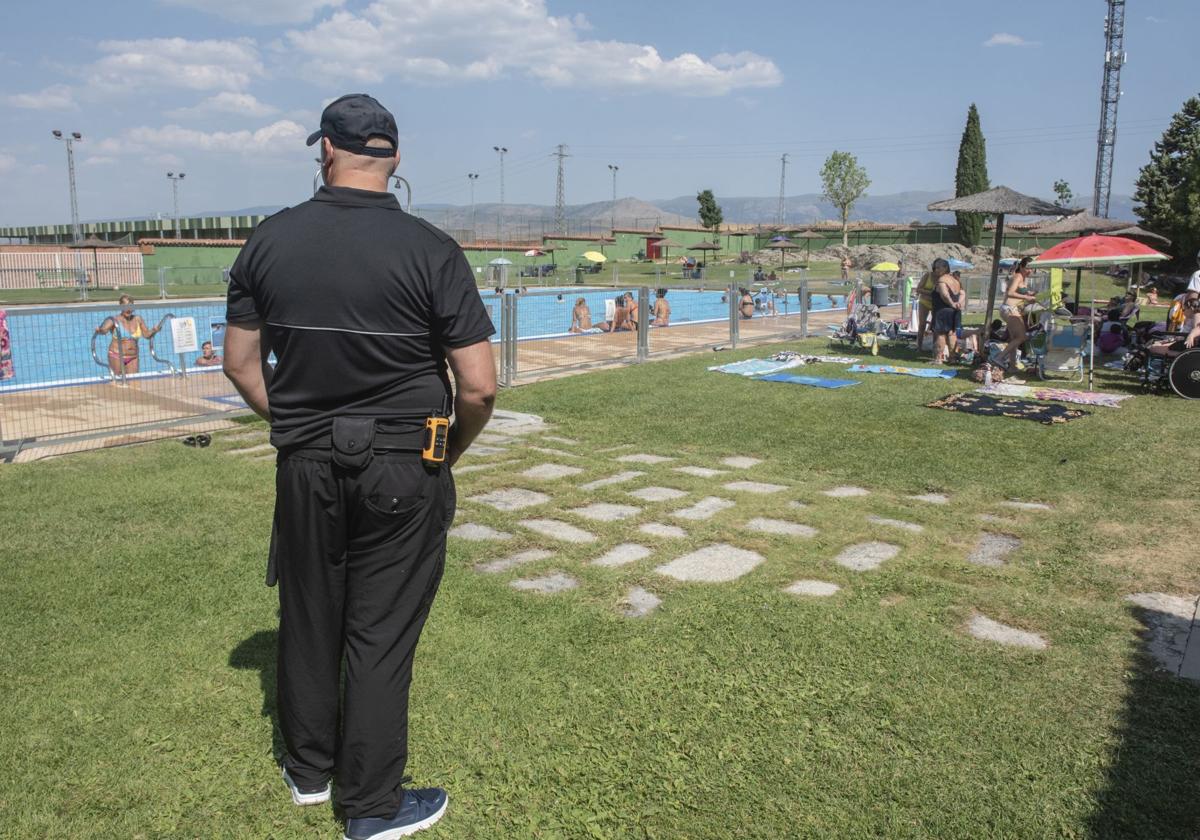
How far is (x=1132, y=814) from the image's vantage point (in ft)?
8.21

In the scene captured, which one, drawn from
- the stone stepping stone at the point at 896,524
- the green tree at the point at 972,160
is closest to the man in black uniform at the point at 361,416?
the stone stepping stone at the point at 896,524

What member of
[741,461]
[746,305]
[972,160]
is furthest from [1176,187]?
[741,461]

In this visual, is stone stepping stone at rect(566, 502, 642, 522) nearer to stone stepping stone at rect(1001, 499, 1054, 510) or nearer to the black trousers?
stone stepping stone at rect(1001, 499, 1054, 510)

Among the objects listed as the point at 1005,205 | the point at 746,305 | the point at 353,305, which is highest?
the point at 1005,205

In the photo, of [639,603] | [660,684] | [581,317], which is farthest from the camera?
[581,317]

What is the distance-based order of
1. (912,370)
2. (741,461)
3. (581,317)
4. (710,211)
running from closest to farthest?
(741,461) → (912,370) → (581,317) → (710,211)

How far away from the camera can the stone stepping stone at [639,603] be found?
3846 millimetres

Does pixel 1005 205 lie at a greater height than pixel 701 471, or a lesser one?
greater

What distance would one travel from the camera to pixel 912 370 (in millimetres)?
11766

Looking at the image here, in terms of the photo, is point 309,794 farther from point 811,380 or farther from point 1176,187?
point 1176,187

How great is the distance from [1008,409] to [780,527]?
15.7ft

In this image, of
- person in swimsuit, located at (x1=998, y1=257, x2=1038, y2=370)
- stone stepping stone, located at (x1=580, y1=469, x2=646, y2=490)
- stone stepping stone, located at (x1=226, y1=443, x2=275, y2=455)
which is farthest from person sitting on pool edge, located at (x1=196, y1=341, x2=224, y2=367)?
person in swimsuit, located at (x1=998, y1=257, x2=1038, y2=370)

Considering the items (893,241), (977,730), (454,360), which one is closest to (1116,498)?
(977,730)

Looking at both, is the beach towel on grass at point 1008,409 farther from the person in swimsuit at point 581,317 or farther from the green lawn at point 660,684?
the person in swimsuit at point 581,317
